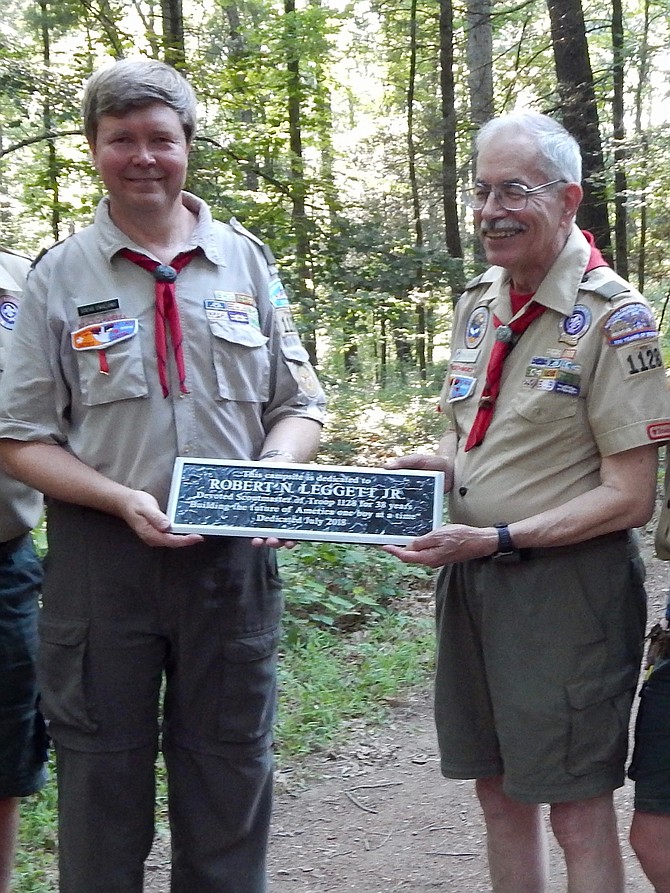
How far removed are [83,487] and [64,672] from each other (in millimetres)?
531

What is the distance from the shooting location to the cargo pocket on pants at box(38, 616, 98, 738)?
254 cm

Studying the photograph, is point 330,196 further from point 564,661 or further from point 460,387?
point 564,661

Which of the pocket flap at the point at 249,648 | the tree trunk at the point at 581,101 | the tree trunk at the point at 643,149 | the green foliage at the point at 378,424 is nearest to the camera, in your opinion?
the pocket flap at the point at 249,648

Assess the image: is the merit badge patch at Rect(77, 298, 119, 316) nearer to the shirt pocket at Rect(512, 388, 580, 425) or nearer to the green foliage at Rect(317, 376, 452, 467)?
the shirt pocket at Rect(512, 388, 580, 425)

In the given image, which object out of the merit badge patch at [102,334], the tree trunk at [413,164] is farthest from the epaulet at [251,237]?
the tree trunk at [413,164]

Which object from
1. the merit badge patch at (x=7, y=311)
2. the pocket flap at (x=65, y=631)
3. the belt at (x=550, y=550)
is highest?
the merit badge patch at (x=7, y=311)

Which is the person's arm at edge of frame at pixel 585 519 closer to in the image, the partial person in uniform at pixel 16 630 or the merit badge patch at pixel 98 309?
the merit badge patch at pixel 98 309

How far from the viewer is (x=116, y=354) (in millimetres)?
2518

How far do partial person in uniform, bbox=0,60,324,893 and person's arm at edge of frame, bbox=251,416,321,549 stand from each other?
3 cm

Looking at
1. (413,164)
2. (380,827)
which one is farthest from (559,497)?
(413,164)

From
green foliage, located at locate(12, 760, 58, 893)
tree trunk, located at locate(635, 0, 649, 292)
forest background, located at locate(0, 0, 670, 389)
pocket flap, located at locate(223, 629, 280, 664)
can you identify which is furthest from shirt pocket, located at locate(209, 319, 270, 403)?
tree trunk, located at locate(635, 0, 649, 292)

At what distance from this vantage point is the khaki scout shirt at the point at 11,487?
284 centimetres

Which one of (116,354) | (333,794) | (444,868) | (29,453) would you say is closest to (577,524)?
(116,354)

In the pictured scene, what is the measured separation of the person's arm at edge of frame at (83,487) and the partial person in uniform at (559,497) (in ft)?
2.07
